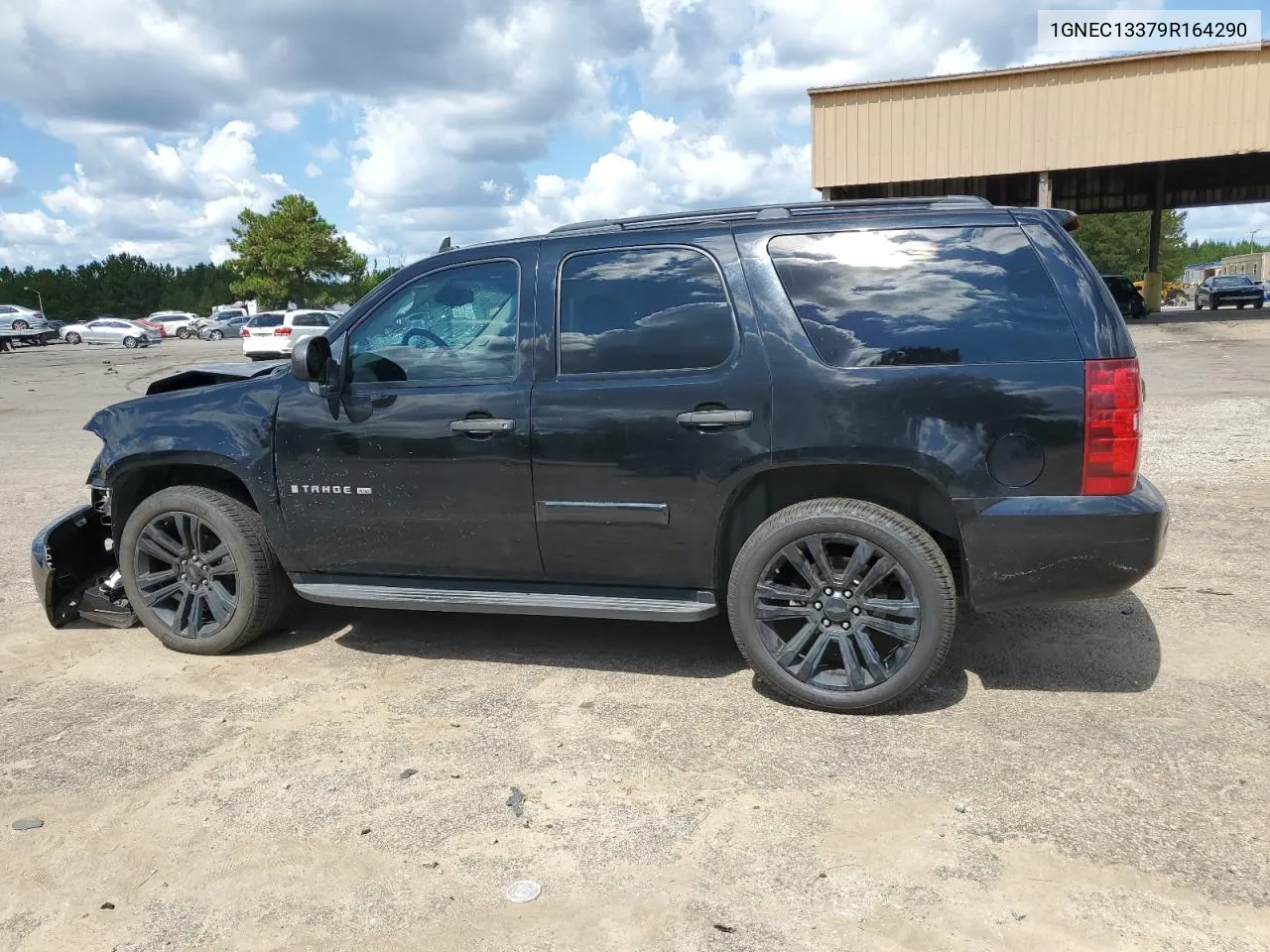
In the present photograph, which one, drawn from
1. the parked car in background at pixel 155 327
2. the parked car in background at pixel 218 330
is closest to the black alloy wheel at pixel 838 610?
the parked car in background at pixel 155 327

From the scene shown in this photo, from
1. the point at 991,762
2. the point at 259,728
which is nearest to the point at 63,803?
the point at 259,728

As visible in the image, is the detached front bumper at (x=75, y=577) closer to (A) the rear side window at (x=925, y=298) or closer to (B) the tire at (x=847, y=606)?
(B) the tire at (x=847, y=606)

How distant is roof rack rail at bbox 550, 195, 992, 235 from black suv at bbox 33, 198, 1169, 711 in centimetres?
3

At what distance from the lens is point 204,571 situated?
4707 mm

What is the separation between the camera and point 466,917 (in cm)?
269

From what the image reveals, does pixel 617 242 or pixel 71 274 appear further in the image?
pixel 71 274

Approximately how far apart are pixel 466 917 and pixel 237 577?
250cm

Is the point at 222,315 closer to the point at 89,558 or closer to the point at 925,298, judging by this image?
the point at 89,558

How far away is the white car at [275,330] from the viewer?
28042mm

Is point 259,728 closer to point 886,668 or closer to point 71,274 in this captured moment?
point 886,668

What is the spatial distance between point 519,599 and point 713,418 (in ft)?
3.78

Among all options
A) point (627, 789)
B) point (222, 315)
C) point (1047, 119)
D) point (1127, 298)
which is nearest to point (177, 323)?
point (222, 315)

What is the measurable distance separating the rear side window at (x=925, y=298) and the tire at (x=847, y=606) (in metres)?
0.62

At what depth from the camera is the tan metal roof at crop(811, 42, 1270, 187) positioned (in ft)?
76.0
